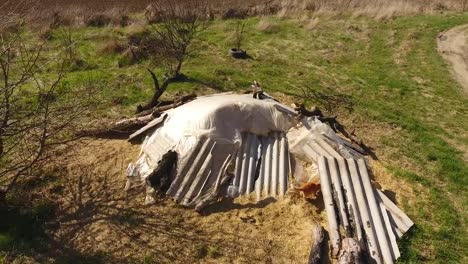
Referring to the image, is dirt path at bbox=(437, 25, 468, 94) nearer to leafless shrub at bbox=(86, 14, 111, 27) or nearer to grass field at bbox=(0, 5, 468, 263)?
grass field at bbox=(0, 5, 468, 263)

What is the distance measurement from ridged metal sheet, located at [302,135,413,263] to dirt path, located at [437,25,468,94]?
29.3 ft

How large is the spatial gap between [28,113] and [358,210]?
7621mm

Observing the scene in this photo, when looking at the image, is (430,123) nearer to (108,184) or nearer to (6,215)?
(108,184)

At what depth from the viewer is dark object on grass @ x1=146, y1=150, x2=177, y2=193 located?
9.15m

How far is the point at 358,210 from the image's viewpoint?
855 cm

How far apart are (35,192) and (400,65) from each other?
14.4m

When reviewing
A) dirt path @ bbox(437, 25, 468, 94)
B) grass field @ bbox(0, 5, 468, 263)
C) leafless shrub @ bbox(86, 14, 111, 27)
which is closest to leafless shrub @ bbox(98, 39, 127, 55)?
grass field @ bbox(0, 5, 468, 263)

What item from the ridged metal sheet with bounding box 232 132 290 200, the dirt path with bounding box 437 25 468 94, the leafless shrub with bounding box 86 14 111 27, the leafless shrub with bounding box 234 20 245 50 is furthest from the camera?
the leafless shrub with bounding box 86 14 111 27

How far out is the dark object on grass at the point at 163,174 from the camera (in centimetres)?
915

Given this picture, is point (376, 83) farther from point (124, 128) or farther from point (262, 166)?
point (124, 128)

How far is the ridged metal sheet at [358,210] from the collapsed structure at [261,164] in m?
0.02

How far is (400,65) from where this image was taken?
17.6 meters

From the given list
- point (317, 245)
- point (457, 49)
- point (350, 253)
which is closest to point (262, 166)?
point (317, 245)

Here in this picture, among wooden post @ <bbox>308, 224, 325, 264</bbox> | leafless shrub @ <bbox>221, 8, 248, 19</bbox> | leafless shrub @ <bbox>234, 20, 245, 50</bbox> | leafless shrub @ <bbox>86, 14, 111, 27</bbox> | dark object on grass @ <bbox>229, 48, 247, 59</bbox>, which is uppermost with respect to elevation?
leafless shrub @ <bbox>86, 14, 111, 27</bbox>
